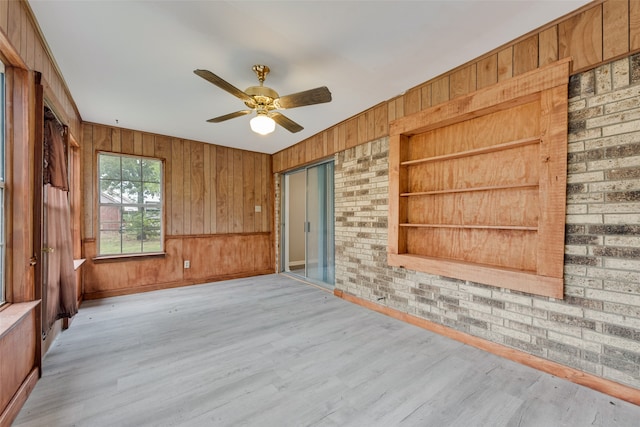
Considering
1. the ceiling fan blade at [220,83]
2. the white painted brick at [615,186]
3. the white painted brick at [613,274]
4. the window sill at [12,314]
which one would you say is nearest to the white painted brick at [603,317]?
the white painted brick at [613,274]

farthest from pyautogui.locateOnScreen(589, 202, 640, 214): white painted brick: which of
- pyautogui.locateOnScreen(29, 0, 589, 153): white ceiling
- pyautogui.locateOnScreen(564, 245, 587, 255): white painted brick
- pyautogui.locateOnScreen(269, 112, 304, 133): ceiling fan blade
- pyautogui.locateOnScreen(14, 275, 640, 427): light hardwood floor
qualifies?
pyautogui.locateOnScreen(269, 112, 304, 133): ceiling fan blade

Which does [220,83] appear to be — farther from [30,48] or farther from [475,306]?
[475,306]

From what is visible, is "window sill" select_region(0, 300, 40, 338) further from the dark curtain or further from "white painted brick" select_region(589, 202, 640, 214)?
"white painted brick" select_region(589, 202, 640, 214)

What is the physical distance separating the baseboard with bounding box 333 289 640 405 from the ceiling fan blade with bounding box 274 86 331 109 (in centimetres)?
252

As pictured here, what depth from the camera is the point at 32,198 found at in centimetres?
199

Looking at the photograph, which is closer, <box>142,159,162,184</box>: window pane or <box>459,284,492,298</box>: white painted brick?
<box>459,284,492,298</box>: white painted brick

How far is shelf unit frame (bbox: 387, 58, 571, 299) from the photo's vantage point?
80.4 inches

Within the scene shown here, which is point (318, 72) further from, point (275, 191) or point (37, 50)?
point (275, 191)

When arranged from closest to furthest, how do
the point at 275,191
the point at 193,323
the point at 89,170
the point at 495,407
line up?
the point at 495,407, the point at 193,323, the point at 89,170, the point at 275,191

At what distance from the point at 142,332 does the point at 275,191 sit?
11.9 feet

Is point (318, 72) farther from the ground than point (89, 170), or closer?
farther from the ground

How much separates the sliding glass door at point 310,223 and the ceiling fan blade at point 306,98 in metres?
2.16

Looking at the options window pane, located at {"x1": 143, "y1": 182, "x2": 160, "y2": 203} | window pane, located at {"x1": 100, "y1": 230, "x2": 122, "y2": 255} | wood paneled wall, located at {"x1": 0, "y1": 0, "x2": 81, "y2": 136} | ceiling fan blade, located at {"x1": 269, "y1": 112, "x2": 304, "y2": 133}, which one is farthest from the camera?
window pane, located at {"x1": 143, "y1": 182, "x2": 160, "y2": 203}

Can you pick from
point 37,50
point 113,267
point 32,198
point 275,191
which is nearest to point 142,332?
point 32,198
